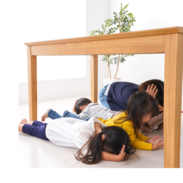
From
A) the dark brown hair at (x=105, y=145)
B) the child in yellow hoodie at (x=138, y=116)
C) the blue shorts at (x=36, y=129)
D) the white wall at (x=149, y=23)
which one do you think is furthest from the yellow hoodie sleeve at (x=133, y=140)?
the white wall at (x=149, y=23)

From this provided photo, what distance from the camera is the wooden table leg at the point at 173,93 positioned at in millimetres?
1007

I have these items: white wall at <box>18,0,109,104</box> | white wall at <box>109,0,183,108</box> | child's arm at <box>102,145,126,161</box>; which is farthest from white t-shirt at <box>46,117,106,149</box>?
white wall at <box>109,0,183,108</box>

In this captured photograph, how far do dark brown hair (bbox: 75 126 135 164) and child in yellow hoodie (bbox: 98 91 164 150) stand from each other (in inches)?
5.6

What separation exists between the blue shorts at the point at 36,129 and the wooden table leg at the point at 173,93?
939 millimetres

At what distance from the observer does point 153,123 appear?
1889 millimetres

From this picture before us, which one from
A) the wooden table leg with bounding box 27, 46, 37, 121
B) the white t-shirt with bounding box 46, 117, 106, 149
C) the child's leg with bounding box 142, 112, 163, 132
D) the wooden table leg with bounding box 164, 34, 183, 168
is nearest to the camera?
the wooden table leg with bounding box 164, 34, 183, 168

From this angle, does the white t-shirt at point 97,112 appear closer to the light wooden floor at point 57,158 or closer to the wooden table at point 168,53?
the light wooden floor at point 57,158

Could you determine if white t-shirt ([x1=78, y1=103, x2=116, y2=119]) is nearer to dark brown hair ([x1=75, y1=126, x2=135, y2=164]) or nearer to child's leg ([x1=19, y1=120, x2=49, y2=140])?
child's leg ([x1=19, y1=120, x2=49, y2=140])

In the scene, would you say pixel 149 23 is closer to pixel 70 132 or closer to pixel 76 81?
pixel 76 81

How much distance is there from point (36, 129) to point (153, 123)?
0.90 meters

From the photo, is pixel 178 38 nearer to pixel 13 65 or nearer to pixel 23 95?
pixel 13 65

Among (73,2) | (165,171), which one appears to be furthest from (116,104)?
(73,2)

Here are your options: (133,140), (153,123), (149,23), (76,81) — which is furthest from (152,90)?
(76,81)

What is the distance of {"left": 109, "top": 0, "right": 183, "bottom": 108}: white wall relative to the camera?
3303mm
